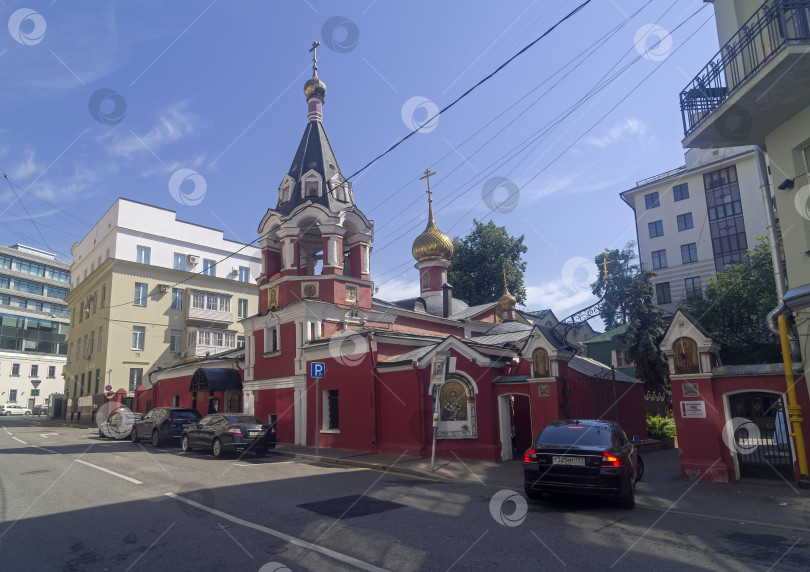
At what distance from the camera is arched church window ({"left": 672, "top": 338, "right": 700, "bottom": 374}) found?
448 inches

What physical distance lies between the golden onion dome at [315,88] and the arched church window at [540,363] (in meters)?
18.5

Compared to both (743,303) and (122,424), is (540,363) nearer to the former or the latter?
(743,303)

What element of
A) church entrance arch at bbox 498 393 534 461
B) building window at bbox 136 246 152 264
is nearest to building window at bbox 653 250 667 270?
church entrance arch at bbox 498 393 534 461

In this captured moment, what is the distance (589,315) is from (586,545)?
11.5 m

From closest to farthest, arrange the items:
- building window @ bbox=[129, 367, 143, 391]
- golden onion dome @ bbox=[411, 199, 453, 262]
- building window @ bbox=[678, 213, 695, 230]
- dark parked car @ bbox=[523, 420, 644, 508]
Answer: dark parked car @ bbox=[523, 420, 644, 508], golden onion dome @ bbox=[411, 199, 453, 262], building window @ bbox=[129, 367, 143, 391], building window @ bbox=[678, 213, 695, 230]

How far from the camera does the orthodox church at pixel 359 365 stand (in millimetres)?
15133

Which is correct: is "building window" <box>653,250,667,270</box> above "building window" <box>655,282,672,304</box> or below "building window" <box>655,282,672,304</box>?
above

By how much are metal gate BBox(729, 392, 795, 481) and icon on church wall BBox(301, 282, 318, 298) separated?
15.5 meters

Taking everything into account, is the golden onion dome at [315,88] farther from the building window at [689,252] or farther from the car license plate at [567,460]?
the building window at [689,252]

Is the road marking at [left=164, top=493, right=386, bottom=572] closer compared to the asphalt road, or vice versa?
the road marking at [left=164, top=493, right=386, bottom=572]

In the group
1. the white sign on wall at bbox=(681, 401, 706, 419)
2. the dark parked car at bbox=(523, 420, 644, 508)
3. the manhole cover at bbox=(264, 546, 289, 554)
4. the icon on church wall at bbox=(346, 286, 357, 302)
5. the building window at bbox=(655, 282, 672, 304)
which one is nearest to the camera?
the manhole cover at bbox=(264, 546, 289, 554)

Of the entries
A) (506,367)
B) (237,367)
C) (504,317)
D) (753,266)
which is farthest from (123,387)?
(753,266)

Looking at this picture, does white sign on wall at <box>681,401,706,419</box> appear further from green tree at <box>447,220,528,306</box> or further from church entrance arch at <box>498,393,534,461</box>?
green tree at <box>447,220,528,306</box>

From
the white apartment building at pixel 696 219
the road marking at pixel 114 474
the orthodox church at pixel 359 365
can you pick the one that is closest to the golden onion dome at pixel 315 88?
the orthodox church at pixel 359 365
